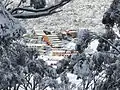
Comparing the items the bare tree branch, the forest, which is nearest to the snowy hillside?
the forest

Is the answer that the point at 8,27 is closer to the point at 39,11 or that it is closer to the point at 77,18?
the point at 39,11

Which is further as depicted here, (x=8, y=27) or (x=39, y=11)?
(x=39, y=11)

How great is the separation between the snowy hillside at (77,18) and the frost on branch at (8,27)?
12.4 metres

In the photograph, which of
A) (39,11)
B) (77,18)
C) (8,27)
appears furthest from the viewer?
(77,18)

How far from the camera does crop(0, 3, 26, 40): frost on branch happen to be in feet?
5.13

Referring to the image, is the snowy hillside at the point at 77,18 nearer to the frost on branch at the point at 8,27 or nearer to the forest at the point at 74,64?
the forest at the point at 74,64

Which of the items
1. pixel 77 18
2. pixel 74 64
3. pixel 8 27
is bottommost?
pixel 77 18

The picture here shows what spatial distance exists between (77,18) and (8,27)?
14161 millimetres

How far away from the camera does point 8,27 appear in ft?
5.18

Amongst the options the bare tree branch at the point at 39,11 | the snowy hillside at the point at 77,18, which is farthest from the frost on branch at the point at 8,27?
the snowy hillside at the point at 77,18

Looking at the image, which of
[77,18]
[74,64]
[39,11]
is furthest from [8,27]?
[77,18]

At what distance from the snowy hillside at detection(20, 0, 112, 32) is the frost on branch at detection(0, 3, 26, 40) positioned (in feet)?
40.7

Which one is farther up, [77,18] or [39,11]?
[39,11]

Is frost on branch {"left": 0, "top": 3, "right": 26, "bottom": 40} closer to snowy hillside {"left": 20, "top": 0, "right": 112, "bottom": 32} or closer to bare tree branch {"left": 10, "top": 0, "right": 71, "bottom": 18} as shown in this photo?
bare tree branch {"left": 10, "top": 0, "right": 71, "bottom": 18}
